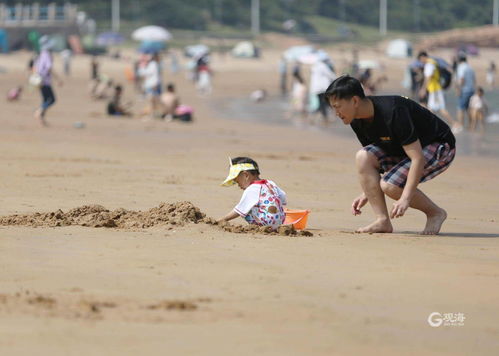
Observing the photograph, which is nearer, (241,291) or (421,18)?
(241,291)

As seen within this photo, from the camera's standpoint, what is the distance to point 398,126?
266 inches

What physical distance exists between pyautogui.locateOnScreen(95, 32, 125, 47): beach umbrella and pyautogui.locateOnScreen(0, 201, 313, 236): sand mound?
207ft

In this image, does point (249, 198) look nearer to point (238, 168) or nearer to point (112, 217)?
point (238, 168)

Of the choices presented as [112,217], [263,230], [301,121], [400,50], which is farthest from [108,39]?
[263,230]

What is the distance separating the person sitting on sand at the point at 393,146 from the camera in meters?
6.75

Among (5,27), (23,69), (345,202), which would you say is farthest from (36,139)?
(5,27)

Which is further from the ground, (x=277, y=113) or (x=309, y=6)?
(x=309, y=6)

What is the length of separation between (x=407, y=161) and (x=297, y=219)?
0.85 m

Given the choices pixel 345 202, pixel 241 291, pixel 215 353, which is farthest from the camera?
pixel 345 202

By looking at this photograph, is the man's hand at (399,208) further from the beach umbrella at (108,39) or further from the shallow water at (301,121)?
the beach umbrella at (108,39)

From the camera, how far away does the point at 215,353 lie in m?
4.05

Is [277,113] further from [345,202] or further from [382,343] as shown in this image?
[382,343]

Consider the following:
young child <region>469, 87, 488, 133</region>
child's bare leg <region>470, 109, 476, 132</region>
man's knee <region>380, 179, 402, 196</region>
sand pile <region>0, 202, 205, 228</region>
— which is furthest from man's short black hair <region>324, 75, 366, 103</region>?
child's bare leg <region>470, 109, 476, 132</region>

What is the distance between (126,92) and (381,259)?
3343cm
